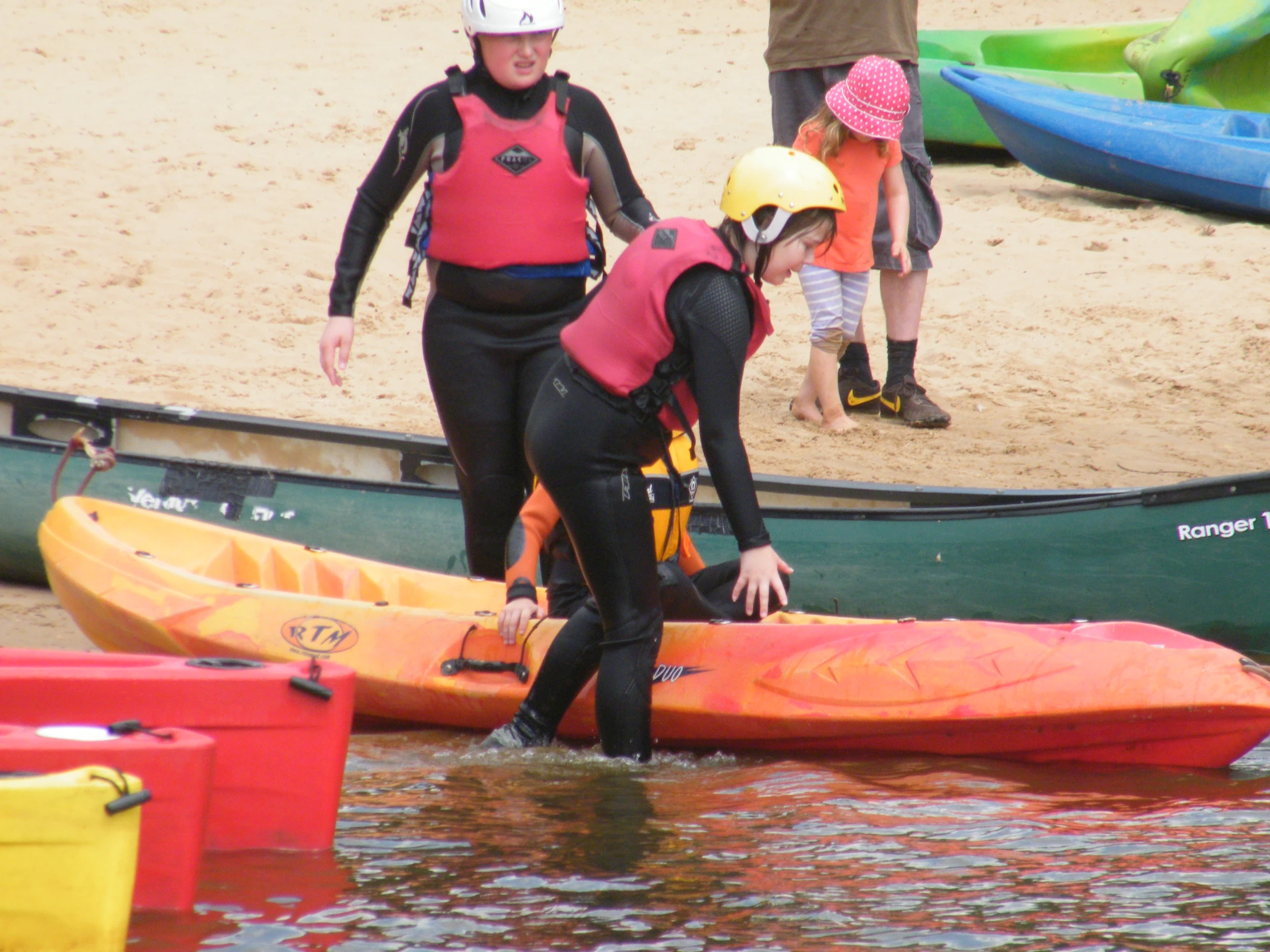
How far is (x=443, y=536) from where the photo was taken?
5461 millimetres

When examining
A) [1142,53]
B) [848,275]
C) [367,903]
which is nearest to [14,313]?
[848,275]

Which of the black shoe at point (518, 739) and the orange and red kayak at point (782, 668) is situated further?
the black shoe at point (518, 739)

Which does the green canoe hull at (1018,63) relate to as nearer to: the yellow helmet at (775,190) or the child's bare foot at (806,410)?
the child's bare foot at (806,410)

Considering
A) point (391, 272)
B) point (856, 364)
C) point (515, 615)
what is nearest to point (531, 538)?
point (515, 615)

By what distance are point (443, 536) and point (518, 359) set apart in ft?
4.15

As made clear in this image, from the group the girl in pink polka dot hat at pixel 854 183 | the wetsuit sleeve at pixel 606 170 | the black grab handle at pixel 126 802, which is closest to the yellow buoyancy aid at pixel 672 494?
the wetsuit sleeve at pixel 606 170

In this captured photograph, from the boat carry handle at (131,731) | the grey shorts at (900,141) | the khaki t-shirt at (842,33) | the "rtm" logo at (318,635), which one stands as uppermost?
the khaki t-shirt at (842,33)

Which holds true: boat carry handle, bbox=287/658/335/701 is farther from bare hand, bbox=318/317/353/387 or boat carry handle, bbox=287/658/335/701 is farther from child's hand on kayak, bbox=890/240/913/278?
child's hand on kayak, bbox=890/240/913/278

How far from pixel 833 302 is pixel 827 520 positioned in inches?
63.6

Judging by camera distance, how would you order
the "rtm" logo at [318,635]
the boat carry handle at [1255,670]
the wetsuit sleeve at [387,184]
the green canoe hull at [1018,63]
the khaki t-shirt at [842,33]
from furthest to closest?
the green canoe hull at [1018,63] → the khaki t-shirt at [842,33] → the "rtm" logo at [318,635] → the wetsuit sleeve at [387,184] → the boat carry handle at [1255,670]

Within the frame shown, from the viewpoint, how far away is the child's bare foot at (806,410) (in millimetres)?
7090

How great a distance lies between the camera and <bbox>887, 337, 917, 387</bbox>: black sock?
698cm

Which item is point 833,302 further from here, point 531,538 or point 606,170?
point 531,538

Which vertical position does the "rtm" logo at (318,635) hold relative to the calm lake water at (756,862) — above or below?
above
